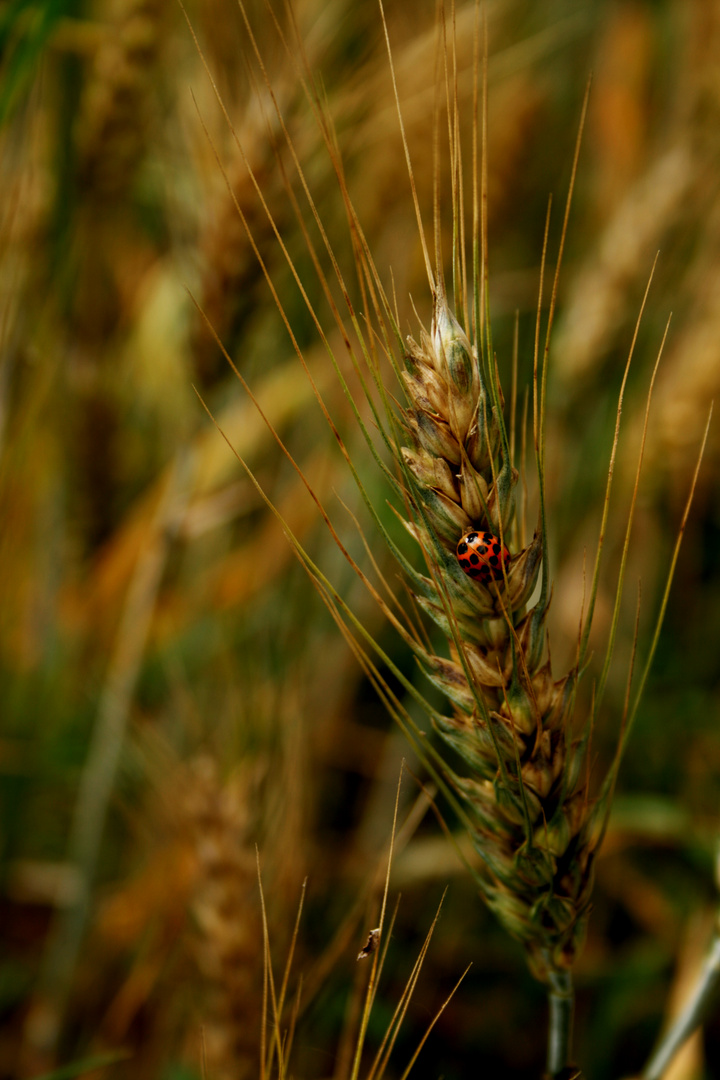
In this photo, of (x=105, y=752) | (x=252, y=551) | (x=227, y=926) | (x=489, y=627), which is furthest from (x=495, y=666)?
(x=252, y=551)

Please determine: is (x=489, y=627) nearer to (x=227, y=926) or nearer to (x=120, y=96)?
(x=227, y=926)

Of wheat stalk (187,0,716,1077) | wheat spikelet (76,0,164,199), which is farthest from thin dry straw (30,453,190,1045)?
wheat stalk (187,0,716,1077)

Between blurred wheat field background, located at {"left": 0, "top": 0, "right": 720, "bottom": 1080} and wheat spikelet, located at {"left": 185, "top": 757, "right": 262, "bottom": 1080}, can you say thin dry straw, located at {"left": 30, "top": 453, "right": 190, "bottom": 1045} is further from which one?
wheat spikelet, located at {"left": 185, "top": 757, "right": 262, "bottom": 1080}

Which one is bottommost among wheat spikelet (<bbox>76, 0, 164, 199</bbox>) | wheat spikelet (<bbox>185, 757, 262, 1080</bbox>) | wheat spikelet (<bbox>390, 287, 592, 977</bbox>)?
wheat spikelet (<bbox>185, 757, 262, 1080</bbox>)

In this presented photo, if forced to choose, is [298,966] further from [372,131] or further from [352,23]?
[352,23]

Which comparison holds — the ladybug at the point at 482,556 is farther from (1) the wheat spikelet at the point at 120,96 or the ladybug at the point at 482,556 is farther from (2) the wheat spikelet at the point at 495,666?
(1) the wheat spikelet at the point at 120,96

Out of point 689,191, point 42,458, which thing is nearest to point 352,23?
point 689,191

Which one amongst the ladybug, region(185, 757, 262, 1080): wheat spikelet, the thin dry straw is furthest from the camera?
the thin dry straw
